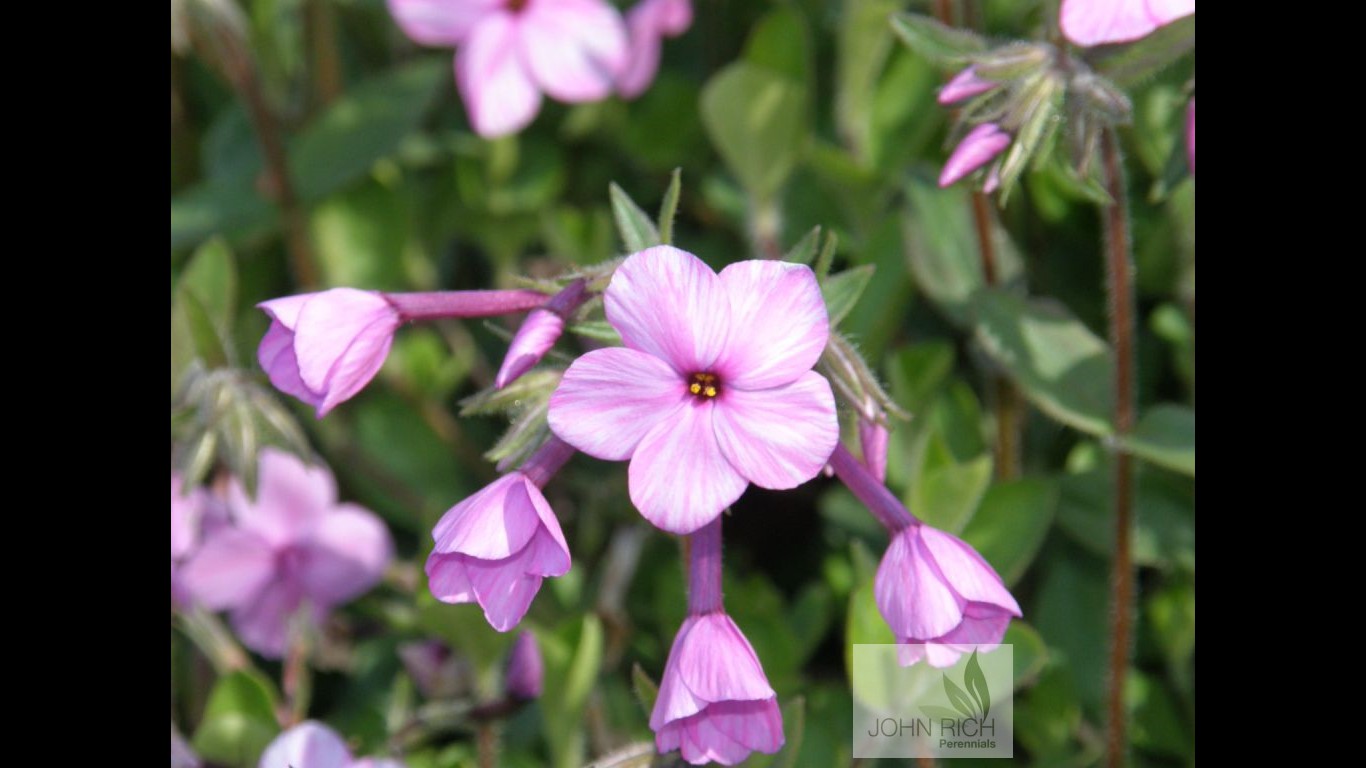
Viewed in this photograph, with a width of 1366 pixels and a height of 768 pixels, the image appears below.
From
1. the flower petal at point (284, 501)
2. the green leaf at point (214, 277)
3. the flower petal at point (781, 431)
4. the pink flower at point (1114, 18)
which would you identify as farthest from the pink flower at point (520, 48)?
the flower petal at point (781, 431)

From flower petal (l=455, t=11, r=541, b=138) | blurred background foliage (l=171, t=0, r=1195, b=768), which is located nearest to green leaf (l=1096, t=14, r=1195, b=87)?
blurred background foliage (l=171, t=0, r=1195, b=768)

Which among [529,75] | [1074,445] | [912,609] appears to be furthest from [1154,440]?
[529,75]

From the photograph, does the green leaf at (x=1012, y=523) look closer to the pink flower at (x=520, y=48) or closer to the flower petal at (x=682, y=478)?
the flower petal at (x=682, y=478)

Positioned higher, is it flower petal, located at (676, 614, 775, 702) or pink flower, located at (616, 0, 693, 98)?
pink flower, located at (616, 0, 693, 98)

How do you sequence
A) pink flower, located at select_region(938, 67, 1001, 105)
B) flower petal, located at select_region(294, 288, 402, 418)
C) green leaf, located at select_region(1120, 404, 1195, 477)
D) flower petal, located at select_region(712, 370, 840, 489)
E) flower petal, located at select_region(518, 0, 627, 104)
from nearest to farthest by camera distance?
flower petal, located at select_region(712, 370, 840, 489) < flower petal, located at select_region(294, 288, 402, 418) < pink flower, located at select_region(938, 67, 1001, 105) < green leaf, located at select_region(1120, 404, 1195, 477) < flower petal, located at select_region(518, 0, 627, 104)

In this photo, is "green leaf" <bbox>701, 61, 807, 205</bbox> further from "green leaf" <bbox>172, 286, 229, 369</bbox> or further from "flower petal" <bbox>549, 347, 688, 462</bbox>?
"flower petal" <bbox>549, 347, 688, 462</bbox>

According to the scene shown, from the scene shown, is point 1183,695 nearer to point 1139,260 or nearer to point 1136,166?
point 1139,260
